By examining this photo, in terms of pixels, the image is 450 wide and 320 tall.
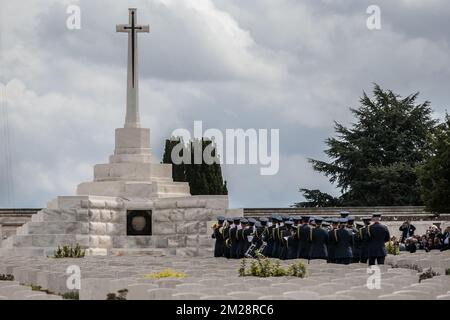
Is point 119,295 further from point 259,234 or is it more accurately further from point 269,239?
point 259,234

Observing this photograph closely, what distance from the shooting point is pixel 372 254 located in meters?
27.0

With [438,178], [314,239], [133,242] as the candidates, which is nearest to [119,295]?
[314,239]

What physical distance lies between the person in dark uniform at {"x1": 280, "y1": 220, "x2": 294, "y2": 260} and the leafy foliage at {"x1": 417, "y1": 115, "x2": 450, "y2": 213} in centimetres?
1246

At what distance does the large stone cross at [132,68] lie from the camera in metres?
42.8

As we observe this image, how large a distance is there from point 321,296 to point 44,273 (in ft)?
26.4

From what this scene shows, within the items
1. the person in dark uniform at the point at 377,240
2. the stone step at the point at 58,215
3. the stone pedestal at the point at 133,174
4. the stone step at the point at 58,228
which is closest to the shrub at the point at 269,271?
the person in dark uniform at the point at 377,240

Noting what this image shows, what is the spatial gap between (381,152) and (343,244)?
29.8 metres

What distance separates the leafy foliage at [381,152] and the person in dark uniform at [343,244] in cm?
2674

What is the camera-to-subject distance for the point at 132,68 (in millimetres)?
42906

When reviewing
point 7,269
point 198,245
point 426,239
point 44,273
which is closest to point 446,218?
point 426,239

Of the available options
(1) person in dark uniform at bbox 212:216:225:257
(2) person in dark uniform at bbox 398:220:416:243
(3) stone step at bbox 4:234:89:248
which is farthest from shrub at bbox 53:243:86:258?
(2) person in dark uniform at bbox 398:220:416:243

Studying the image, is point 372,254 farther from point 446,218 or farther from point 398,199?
point 398,199

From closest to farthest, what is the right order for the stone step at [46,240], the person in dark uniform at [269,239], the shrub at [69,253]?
1. the person in dark uniform at [269,239]
2. the shrub at [69,253]
3. the stone step at [46,240]

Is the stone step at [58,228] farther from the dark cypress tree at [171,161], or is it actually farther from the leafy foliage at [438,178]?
the dark cypress tree at [171,161]
